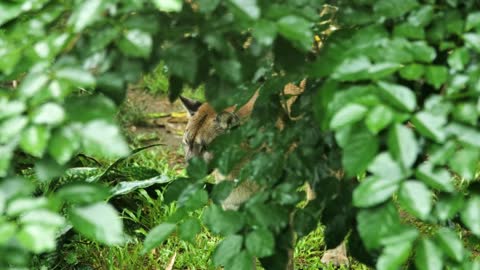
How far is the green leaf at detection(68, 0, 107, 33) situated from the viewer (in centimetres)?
154

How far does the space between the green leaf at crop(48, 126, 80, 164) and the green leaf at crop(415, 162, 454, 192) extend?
86 centimetres

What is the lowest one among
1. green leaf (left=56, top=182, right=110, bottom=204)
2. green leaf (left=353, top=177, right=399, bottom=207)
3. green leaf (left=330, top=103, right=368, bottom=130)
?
green leaf (left=353, top=177, right=399, bottom=207)

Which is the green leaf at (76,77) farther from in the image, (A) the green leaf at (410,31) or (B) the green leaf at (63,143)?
(A) the green leaf at (410,31)

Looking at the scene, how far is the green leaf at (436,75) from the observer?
5.85ft

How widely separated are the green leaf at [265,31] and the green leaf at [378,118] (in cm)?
32

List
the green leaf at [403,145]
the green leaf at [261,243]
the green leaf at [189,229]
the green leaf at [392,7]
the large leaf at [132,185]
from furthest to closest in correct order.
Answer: the large leaf at [132,185] → the green leaf at [189,229] → the green leaf at [261,243] → the green leaf at [392,7] → the green leaf at [403,145]

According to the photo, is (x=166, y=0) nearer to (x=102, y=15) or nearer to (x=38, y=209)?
(x=102, y=15)

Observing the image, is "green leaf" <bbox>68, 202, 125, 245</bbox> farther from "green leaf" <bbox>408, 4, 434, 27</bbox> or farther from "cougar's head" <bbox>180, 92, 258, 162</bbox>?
"cougar's head" <bbox>180, 92, 258, 162</bbox>

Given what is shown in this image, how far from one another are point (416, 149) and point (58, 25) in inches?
41.3

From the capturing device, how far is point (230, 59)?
72.5 inches

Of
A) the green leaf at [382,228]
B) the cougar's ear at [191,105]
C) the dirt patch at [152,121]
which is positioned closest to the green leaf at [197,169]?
the green leaf at [382,228]

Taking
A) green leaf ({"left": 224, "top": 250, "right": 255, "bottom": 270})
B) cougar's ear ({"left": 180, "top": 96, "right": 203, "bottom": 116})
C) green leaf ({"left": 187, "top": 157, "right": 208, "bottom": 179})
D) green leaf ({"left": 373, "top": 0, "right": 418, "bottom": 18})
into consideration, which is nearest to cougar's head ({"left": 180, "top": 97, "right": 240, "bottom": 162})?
cougar's ear ({"left": 180, "top": 96, "right": 203, "bottom": 116})

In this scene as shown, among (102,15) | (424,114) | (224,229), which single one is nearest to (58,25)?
(102,15)

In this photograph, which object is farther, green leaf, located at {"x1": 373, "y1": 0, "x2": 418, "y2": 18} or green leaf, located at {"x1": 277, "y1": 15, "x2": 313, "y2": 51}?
green leaf, located at {"x1": 373, "y1": 0, "x2": 418, "y2": 18}
